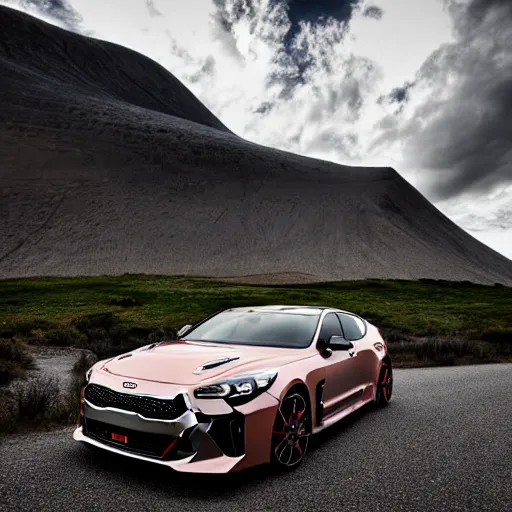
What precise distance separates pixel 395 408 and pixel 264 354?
3.46 meters

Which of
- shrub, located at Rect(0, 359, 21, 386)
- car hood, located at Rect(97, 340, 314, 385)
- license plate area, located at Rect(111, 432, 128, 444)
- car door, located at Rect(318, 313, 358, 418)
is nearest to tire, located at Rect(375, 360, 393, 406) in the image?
car door, located at Rect(318, 313, 358, 418)

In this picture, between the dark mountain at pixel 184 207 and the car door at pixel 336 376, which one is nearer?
the car door at pixel 336 376

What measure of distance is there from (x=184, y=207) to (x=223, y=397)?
305 ft

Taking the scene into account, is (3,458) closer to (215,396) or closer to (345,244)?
(215,396)

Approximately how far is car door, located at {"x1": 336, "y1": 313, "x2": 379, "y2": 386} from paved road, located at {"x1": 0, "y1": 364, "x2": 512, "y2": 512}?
66 cm

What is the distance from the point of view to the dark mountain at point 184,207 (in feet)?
274

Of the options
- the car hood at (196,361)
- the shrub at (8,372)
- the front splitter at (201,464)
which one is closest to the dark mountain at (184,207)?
the shrub at (8,372)

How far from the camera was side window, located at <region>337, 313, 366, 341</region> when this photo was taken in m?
7.15

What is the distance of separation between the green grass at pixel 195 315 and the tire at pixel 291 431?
973 centimetres

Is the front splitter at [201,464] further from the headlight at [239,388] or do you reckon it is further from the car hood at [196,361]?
the car hood at [196,361]

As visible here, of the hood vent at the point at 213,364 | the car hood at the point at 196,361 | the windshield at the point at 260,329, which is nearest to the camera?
the car hood at the point at 196,361

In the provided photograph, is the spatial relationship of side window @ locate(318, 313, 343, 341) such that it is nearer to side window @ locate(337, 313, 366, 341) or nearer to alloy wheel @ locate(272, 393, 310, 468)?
side window @ locate(337, 313, 366, 341)

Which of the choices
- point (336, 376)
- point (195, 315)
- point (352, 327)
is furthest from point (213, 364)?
point (195, 315)

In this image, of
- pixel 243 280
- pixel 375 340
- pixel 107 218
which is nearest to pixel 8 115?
pixel 107 218
